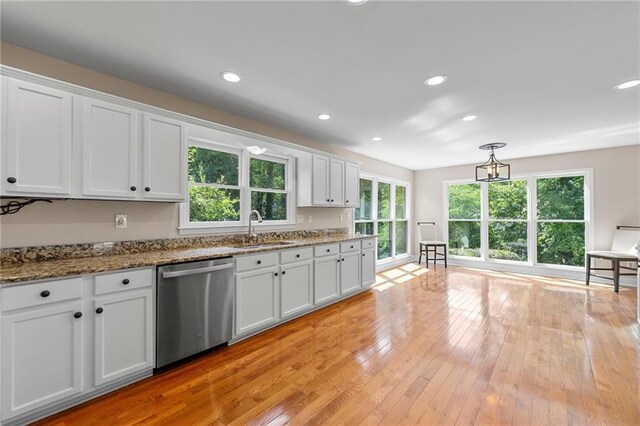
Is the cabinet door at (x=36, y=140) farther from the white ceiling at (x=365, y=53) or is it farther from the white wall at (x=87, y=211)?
the white ceiling at (x=365, y=53)

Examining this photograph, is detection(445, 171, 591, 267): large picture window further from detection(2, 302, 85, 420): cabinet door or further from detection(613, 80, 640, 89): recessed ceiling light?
detection(2, 302, 85, 420): cabinet door

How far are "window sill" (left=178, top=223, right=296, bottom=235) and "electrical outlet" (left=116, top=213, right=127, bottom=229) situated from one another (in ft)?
1.60

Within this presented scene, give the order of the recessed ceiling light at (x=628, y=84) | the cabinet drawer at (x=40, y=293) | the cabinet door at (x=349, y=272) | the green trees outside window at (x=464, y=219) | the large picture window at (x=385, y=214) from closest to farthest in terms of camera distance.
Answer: the cabinet drawer at (x=40, y=293) → the recessed ceiling light at (x=628, y=84) → the cabinet door at (x=349, y=272) → the large picture window at (x=385, y=214) → the green trees outside window at (x=464, y=219)

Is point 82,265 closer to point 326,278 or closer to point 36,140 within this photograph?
point 36,140

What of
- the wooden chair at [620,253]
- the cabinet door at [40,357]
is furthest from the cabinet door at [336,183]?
the wooden chair at [620,253]

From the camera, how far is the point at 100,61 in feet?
7.54

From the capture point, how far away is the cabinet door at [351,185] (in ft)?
15.5

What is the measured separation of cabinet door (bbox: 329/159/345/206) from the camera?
4.44 m

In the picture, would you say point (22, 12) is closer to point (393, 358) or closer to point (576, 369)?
point (393, 358)

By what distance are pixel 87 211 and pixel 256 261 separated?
4.85ft

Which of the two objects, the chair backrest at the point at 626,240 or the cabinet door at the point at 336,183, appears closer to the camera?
the cabinet door at the point at 336,183

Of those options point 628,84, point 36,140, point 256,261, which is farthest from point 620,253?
point 36,140

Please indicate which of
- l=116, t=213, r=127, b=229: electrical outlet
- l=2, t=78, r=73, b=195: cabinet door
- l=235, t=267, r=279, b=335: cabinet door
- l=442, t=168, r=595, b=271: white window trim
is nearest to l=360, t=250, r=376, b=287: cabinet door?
l=235, t=267, r=279, b=335: cabinet door

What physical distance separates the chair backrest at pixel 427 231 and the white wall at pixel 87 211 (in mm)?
5257
